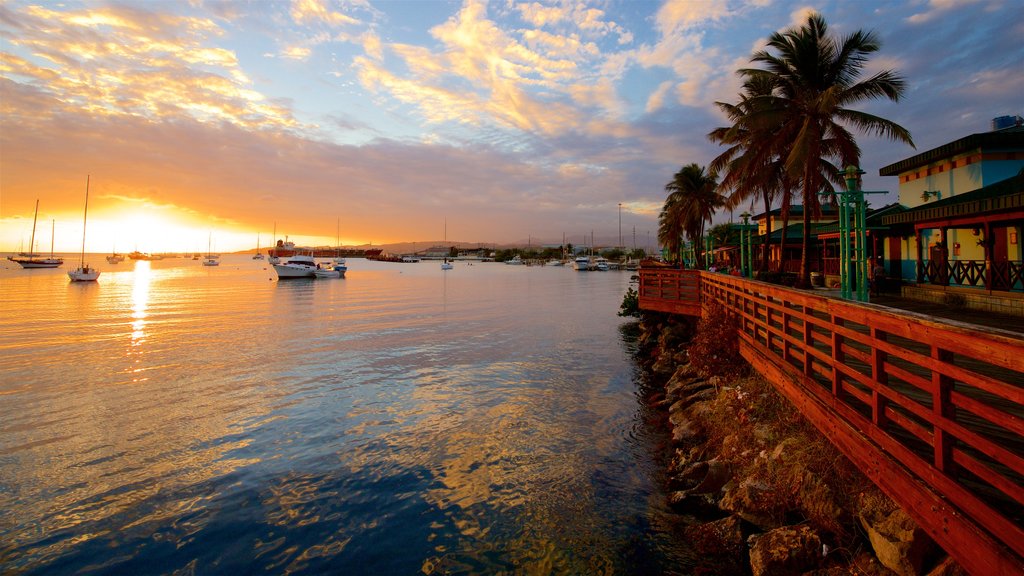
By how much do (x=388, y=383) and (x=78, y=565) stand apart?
9.21 meters

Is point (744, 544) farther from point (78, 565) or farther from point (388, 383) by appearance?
point (388, 383)

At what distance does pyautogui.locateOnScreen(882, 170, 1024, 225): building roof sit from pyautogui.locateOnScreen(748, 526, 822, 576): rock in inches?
510

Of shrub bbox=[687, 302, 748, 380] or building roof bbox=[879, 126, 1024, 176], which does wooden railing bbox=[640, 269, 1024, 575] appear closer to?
shrub bbox=[687, 302, 748, 380]

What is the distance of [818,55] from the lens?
21281 mm

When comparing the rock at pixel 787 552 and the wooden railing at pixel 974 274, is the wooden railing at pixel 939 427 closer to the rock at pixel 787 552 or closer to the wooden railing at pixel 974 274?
the rock at pixel 787 552

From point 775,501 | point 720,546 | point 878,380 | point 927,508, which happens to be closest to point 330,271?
point 720,546

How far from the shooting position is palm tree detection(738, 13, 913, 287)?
65.3 feet

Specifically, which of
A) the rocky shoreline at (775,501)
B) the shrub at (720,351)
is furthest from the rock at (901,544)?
the shrub at (720,351)

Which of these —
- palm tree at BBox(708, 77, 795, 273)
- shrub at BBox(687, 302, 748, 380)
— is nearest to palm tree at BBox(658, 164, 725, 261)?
palm tree at BBox(708, 77, 795, 273)

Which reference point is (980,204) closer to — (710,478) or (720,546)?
(710,478)

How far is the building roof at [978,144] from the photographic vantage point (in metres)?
17.7

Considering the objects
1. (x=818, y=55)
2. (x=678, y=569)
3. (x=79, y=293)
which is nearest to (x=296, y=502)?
(x=678, y=569)

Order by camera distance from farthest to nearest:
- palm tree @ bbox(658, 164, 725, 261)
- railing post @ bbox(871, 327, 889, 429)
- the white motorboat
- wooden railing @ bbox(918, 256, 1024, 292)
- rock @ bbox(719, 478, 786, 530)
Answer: the white motorboat
palm tree @ bbox(658, 164, 725, 261)
wooden railing @ bbox(918, 256, 1024, 292)
rock @ bbox(719, 478, 786, 530)
railing post @ bbox(871, 327, 889, 429)

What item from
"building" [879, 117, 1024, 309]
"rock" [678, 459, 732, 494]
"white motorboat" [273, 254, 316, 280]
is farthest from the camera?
"white motorboat" [273, 254, 316, 280]
